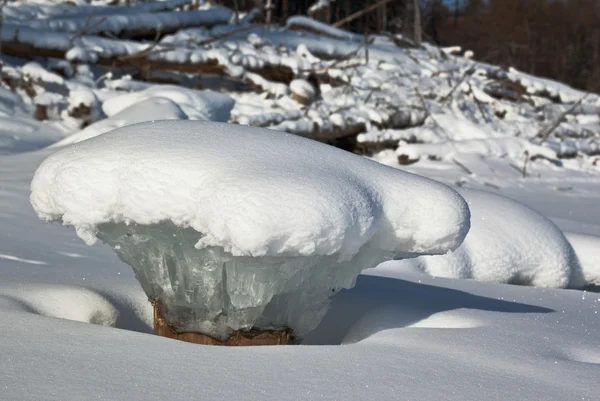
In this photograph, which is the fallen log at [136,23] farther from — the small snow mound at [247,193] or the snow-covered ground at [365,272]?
the small snow mound at [247,193]

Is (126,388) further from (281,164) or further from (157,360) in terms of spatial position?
(281,164)

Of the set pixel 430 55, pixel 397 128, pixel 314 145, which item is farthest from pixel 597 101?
pixel 314 145

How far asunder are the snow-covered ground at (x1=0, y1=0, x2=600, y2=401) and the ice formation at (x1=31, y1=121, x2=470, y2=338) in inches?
10.5

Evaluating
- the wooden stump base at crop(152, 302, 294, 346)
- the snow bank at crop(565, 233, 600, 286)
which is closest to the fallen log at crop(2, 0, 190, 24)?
the snow bank at crop(565, 233, 600, 286)

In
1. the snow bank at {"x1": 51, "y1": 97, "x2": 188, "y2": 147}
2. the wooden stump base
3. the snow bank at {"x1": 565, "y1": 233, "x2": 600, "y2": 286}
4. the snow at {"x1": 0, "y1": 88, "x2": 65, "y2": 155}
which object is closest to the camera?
the wooden stump base

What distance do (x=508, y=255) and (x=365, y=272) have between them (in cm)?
89

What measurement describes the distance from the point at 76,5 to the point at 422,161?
5531 mm

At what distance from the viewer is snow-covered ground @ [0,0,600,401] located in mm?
2201

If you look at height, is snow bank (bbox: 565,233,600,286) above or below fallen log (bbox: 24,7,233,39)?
below

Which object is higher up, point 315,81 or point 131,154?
point 131,154

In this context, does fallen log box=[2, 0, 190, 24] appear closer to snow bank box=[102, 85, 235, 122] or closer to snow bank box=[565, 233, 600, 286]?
snow bank box=[102, 85, 235, 122]

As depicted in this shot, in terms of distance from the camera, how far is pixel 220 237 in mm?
2324

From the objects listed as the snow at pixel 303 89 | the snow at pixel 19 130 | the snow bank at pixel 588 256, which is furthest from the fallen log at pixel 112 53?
the snow bank at pixel 588 256

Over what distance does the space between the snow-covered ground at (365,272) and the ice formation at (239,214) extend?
0.27m
